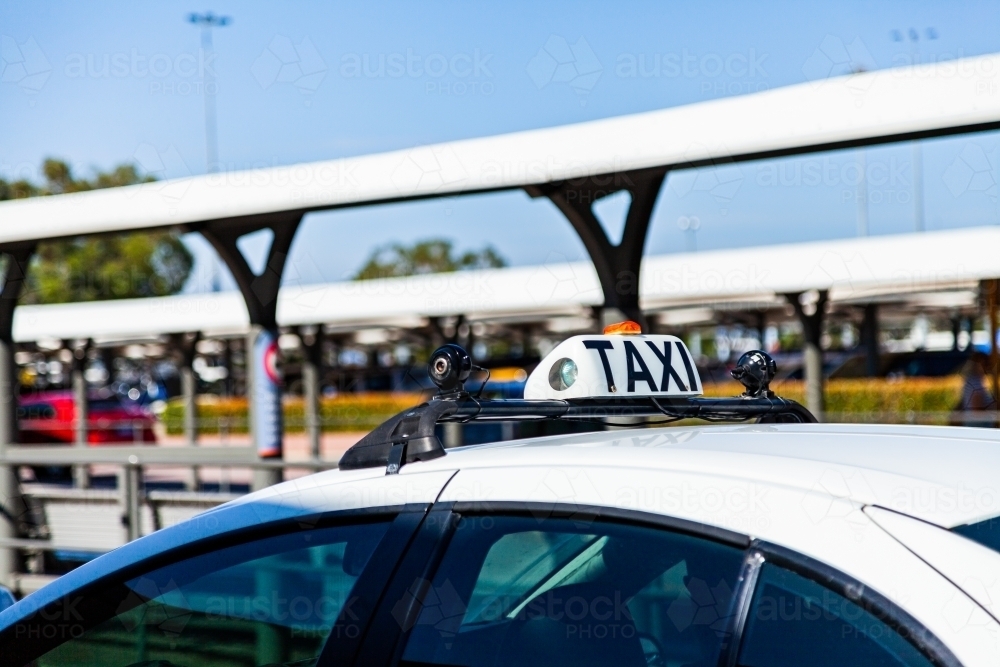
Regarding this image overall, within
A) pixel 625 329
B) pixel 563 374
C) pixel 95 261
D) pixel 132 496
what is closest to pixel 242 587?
pixel 563 374

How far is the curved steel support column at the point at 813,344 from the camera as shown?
14.3 metres

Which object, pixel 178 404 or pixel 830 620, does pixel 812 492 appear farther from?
pixel 178 404

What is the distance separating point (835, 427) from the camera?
238cm

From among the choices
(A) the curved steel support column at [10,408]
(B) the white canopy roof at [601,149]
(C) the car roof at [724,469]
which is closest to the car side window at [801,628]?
(C) the car roof at [724,469]

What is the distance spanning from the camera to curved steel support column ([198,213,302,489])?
721 centimetres

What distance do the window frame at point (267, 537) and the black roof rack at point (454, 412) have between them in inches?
4.7

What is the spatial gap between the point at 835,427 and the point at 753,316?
25.2 meters

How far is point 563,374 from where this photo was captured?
252 cm

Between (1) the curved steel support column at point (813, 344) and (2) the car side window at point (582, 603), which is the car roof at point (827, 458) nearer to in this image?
(2) the car side window at point (582, 603)

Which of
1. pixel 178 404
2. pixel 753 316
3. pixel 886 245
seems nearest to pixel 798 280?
pixel 886 245

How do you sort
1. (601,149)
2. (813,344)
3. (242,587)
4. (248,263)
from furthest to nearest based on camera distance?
1. (813,344)
2. (248,263)
3. (601,149)
4. (242,587)

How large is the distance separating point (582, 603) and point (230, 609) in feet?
3.54

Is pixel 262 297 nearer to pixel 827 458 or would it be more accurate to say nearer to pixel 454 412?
pixel 454 412

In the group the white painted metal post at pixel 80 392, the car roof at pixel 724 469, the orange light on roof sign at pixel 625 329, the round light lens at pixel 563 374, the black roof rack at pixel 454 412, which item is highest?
the orange light on roof sign at pixel 625 329
